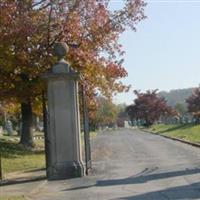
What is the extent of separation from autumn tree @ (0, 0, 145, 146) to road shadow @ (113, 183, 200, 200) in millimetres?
10938

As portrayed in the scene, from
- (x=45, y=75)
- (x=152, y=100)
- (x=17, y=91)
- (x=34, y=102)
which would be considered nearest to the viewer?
(x=45, y=75)

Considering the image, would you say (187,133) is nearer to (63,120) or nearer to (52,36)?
(52,36)

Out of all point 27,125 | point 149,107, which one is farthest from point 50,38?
point 149,107

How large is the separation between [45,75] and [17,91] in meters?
8.60

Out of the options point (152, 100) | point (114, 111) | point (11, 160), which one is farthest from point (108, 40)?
point (114, 111)

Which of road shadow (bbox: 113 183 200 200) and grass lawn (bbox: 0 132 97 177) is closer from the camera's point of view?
road shadow (bbox: 113 183 200 200)

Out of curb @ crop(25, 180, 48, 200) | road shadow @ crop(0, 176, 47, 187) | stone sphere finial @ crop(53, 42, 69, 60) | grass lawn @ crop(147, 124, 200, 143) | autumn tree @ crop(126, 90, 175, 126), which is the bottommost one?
curb @ crop(25, 180, 48, 200)

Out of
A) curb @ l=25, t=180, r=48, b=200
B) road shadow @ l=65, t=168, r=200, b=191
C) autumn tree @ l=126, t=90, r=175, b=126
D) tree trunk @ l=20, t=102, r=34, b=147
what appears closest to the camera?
curb @ l=25, t=180, r=48, b=200

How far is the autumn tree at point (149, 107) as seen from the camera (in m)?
112

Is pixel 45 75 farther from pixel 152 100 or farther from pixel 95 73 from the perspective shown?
pixel 152 100

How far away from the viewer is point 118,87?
113 feet

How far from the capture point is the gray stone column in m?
19.2

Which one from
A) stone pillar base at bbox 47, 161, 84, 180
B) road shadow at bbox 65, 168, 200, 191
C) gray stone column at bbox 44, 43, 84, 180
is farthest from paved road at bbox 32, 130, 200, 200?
gray stone column at bbox 44, 43, 84, 180

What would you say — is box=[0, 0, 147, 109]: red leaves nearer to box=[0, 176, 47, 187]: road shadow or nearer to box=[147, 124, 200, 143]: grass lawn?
box=[0, 176, 47, 187]: road shadow
